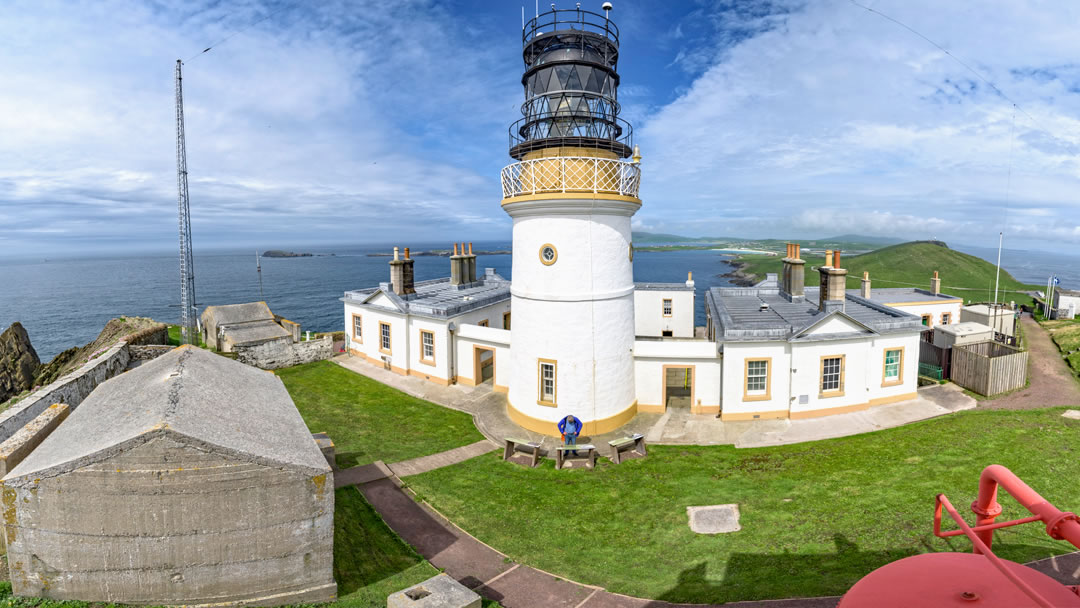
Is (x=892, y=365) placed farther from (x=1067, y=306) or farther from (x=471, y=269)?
(x=1067, y=306)

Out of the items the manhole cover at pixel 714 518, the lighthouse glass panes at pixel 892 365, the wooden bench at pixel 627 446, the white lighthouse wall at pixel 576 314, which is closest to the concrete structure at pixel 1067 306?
the lighthouse glass panes at pixel 892 365

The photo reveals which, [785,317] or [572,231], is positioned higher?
[572,231]

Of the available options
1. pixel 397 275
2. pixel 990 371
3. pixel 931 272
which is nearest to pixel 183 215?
pixel 397 275

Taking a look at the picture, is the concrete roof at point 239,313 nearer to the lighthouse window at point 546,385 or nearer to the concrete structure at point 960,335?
the lighthouse window at point 546,385

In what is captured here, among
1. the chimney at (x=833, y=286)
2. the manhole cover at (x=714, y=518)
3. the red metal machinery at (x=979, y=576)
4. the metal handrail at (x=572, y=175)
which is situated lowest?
the manhole cover at (x=714, y=518)

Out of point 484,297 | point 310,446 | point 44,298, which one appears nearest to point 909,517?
point 310,446

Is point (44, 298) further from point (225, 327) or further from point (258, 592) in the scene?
point (258, 592)
